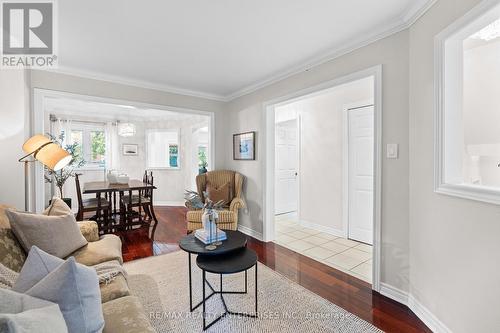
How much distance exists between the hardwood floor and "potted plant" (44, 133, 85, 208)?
1877 millimetres

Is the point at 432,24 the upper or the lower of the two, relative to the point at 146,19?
lower

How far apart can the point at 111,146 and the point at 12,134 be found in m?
3.58

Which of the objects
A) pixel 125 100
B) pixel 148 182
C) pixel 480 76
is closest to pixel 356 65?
pixel 480 76

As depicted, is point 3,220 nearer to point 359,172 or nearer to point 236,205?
point 236,205

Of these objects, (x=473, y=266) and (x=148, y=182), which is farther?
(x=148, y=182)

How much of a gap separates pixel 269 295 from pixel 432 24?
2.56 m

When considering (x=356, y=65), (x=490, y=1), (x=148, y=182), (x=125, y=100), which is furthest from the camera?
(x=148, y=182)

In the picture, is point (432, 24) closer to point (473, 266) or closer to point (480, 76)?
point (480, 76)

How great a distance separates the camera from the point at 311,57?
2.79 m

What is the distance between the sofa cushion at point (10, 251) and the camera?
1396 mm

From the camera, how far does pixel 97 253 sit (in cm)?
188

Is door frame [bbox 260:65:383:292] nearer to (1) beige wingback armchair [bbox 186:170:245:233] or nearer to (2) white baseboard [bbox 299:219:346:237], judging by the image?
(1) beige wingback armchair [bbox 186:170:245:233]

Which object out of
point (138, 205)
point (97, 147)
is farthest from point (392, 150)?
point (97, 147)

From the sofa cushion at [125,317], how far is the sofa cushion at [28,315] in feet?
1.23
